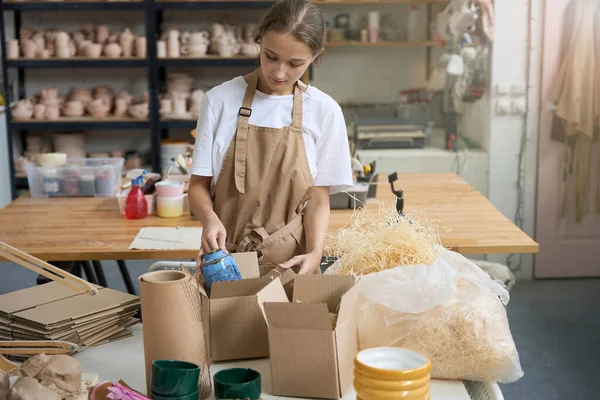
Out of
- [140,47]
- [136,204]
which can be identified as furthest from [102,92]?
[136,204]

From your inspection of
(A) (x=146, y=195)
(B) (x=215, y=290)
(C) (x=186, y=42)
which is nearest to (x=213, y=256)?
(B) (x=215, y=290)

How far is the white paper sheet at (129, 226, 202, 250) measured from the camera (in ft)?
8.86

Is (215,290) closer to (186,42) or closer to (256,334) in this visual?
(256,334)

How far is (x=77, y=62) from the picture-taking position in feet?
18.1

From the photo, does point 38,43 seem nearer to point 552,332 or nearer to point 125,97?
point 125,97

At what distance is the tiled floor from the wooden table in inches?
32.3

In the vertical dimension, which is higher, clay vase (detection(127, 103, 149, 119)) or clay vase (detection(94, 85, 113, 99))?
clay vase (detection(94, 85, 113, 99))

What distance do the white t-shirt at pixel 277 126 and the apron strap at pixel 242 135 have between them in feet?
0.05

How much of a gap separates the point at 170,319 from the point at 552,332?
308 cm

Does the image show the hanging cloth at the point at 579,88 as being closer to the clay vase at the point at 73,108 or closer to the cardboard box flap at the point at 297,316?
the clay vase at the point at 73,108

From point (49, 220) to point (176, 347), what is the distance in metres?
1.95

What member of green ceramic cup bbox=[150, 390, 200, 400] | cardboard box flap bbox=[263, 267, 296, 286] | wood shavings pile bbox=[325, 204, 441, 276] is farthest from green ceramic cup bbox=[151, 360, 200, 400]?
wood shavings pile bbox=[325, 204, 441, 276]

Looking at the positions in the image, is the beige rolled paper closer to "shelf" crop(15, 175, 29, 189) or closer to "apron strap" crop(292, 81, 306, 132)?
"apron strap" crop(292, 81, 306, 132)

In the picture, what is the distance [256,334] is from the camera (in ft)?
5.08
